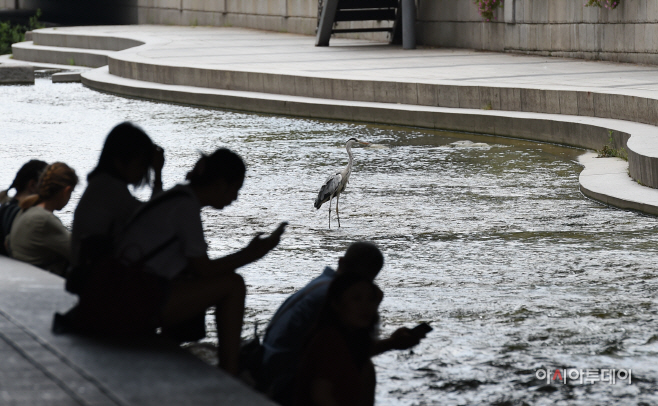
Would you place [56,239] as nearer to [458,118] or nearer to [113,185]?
[113,185]

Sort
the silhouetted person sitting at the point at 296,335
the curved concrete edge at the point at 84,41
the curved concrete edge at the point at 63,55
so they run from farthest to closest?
1. the curved concrete edge at the point at 84,41
2. the curved concrete edge at the point at 63,55
3. the silhouetted person sitting at the point at 296,335

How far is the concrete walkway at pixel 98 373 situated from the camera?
11.4 feet

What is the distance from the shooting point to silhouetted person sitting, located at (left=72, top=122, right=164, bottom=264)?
166 inches

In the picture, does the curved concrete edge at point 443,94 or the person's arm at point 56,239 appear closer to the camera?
the person's arm at point 56,239

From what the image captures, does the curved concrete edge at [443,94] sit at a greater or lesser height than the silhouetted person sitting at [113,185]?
lesser


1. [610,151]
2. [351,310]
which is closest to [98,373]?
[351,310]

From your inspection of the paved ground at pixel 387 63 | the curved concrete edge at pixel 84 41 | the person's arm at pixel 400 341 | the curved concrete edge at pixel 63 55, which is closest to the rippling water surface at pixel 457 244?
the person's arm at pixel 400 341

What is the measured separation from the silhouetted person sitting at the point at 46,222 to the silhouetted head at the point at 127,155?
38.2 inches

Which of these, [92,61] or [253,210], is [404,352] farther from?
[92,61]

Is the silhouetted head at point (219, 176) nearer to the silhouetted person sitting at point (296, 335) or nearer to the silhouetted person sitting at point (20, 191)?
the silhouetted person sitting at point (296, 335)

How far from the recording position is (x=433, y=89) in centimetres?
1494

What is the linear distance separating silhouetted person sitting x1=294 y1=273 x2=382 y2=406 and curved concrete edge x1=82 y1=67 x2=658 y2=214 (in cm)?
573

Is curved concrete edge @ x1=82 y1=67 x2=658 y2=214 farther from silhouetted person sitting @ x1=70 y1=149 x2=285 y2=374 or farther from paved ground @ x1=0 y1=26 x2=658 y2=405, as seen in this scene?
silhouetted person sitting @ x1=70 y1=149 x2=285 y2=374

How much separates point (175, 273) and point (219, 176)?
427 mm
